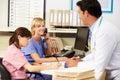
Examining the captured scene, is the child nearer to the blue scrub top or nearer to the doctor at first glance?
the blue scrub top

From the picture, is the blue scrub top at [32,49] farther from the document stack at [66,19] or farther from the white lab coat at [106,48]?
the white lab coat at [106,48]

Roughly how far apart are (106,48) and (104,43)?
0.04m

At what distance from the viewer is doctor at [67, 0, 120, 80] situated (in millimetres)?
1742

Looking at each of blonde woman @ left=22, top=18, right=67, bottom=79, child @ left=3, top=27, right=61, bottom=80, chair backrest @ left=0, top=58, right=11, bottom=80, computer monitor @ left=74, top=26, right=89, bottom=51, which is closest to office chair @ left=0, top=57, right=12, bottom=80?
chair backrest @ left=0, top=58, right=11, bottom=80

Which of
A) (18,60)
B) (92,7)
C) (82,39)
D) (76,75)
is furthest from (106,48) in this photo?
(82,39)

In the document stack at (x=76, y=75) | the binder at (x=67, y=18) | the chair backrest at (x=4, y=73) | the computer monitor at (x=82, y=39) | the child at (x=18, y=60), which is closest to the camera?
the document stack at (x=76, y=75)

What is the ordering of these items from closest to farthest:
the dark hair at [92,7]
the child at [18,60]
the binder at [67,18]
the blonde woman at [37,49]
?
the dark hair at [92,7] < the child at [18,60] < the blonde woman at [37,49] < the binder at [67,18]

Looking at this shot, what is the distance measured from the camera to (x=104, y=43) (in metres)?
1.74

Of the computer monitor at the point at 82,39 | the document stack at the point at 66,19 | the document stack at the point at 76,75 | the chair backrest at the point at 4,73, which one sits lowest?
the chair backrest at the point at 4,73

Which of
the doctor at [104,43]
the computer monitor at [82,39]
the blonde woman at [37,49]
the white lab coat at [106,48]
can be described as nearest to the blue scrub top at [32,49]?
the blonde woman at [37,49]

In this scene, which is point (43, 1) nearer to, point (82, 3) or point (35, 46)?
point (35, 46)

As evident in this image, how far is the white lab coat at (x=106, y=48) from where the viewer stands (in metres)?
1.74

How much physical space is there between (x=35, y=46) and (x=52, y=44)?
110 centimetres

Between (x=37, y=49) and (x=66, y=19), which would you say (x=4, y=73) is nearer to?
(x=37, y=49)
